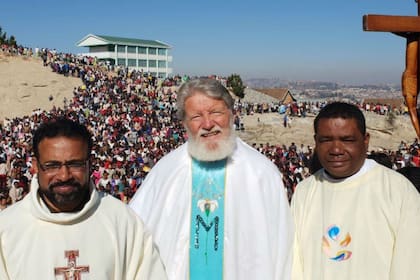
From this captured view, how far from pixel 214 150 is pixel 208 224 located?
0.52m

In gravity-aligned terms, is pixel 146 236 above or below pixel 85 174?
below

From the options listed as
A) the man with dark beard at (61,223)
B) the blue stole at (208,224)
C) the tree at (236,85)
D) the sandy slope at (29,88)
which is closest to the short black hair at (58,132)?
the man with dark beard at (61,223)

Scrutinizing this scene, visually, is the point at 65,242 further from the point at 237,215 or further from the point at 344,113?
the point at 344,113

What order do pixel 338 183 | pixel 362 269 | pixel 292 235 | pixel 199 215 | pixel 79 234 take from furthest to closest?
pixel 199 215
pixel 292 235
pixel 338 183
pixel 362 269
pixel 79 234

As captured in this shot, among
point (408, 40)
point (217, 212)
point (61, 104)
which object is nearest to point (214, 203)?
point (217, 212)

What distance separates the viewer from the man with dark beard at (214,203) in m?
3.55

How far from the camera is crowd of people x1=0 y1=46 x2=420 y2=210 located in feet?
41.4

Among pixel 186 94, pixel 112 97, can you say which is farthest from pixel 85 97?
pixel 186 94

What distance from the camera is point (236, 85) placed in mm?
42844

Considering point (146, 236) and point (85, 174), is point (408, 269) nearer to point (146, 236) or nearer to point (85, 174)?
point (146, 236)

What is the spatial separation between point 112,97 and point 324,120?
1023 inches

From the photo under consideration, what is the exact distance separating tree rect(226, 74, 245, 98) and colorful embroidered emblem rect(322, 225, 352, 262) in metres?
39.7

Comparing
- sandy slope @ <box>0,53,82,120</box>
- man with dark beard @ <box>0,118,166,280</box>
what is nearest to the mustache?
man with dark beard @ <box>0,118,166,280</box>

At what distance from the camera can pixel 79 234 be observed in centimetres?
270
